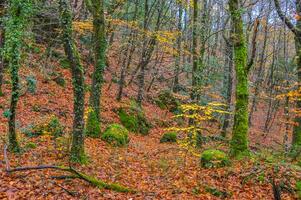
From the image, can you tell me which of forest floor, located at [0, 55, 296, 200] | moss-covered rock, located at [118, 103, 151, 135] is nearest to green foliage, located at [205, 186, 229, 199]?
forest floor, located at [0, 55, 296, 200]

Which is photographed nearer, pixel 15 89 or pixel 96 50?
pixel 15 89

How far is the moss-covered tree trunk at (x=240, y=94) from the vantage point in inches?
427

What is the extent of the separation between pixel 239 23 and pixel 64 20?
6044mm

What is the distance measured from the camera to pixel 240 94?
10.9 meters

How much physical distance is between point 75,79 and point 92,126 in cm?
482

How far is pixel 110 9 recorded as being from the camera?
818 inches

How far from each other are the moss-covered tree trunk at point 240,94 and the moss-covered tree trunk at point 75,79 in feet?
17.1

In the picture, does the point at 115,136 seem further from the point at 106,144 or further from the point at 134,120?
the point at 134,120

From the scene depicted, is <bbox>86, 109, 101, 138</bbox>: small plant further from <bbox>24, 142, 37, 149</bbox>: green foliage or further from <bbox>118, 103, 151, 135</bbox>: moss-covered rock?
<bbox>118, 103, 151, 135</bbox>: moss-covered rock

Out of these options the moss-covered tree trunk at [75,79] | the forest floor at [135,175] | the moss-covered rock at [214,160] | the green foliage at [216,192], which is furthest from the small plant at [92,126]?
the green foliage at [216,192]

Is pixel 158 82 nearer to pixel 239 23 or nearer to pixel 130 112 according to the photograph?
pixel 130 112

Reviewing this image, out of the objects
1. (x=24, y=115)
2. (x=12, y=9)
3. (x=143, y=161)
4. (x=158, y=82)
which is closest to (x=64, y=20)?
(x=12, y=9)

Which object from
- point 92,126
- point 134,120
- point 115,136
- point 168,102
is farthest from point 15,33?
point 168,102

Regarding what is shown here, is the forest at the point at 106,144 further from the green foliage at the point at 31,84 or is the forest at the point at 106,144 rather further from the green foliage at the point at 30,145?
the green foliage at the point at 30,145
